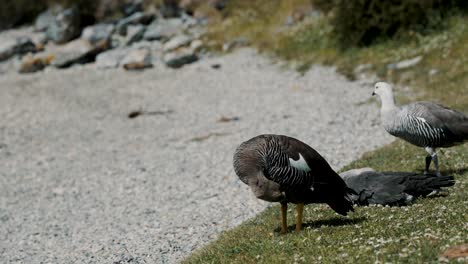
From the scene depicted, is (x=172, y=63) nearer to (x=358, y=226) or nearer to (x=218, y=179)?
(x=218, y=179)

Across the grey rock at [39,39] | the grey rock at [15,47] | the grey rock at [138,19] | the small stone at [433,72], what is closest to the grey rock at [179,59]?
the grey rock at [138,19]

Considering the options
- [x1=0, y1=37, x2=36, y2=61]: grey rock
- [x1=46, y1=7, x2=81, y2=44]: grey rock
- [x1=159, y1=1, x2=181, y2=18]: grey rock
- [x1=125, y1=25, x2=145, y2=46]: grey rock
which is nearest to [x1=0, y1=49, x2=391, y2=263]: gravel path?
[x1=0, y1=37, x2=36, y2=61]: grey rock

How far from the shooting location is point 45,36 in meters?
57.9

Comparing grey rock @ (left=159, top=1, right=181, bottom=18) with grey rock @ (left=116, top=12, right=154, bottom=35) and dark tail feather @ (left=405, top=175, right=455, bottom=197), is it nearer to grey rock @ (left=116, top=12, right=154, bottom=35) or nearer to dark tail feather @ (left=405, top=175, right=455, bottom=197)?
grey rock @ (left=116, top=12, right=154, bottom=35)

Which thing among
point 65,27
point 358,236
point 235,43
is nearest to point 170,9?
point 65,27

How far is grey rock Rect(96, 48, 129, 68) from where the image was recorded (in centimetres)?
4949

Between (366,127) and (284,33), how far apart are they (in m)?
19.7

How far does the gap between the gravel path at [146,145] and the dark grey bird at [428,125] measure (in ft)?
16.2

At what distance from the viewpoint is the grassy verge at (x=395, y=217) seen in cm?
1122

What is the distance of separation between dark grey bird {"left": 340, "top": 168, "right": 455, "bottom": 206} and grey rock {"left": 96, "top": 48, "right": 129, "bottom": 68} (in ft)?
118

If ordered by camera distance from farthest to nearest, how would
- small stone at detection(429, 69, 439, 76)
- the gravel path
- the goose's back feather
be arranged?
1. small stone at detection(429, 69, 439, 76)
2. the gravel path
3. the goose's back feather

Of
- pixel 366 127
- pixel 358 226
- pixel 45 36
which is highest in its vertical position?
pixel 358 226

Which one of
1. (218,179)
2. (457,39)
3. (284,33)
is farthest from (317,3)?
(218,179)

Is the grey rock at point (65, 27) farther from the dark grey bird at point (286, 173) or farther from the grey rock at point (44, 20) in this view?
the dark grey bird at point (286, 173)
